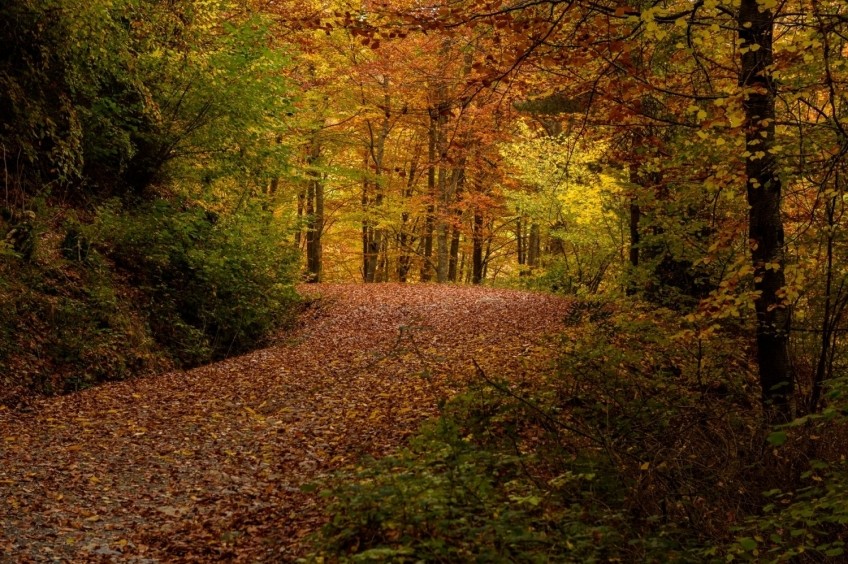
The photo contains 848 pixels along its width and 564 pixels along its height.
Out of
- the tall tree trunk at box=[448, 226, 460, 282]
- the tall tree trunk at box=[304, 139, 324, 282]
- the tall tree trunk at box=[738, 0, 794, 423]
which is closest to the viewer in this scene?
the tall tree trunk at box=[738, 0, 794, 423]

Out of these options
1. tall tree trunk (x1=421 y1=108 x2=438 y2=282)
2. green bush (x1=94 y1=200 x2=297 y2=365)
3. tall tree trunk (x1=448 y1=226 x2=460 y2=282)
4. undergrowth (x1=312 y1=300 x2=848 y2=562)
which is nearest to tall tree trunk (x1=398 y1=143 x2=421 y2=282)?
tall tree trunk (x1=421 y1=108 x2=438 y2=282)

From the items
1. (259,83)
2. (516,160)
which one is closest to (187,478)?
(259,83)

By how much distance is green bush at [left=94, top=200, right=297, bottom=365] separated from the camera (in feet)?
38.2

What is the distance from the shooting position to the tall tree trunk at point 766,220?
5512 mm

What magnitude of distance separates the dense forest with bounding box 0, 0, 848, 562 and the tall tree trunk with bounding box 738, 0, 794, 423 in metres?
0.03

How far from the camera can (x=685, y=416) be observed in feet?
21.2

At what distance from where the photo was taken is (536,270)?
19.7m

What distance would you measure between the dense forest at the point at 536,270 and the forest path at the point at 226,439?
175mm

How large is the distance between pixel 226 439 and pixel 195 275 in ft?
18.6

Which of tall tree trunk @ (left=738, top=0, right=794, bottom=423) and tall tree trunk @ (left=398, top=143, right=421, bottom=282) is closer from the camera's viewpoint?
tall tree trunk @ (left=738, top=0, right=794, bottom=423)

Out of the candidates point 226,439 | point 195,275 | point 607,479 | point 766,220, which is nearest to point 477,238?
point 195,275

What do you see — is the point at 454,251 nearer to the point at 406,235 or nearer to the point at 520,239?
the point at 406,235

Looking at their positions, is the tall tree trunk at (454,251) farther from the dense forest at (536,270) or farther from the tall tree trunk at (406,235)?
the dense forest at (536,270)

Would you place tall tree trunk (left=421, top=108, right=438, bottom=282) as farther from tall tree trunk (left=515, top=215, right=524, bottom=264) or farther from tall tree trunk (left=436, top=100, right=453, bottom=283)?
tall tree trunk (left=515, top=215, right=524, bottom=264)
